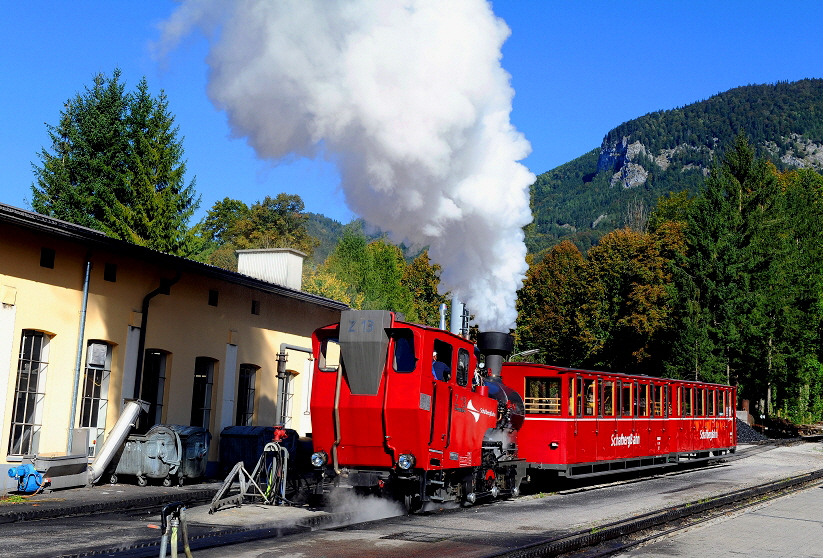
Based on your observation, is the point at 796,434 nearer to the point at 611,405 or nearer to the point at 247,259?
the point at 611,405

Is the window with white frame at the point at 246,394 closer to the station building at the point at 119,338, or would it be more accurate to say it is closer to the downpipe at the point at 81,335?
the station building at the point at 119,338

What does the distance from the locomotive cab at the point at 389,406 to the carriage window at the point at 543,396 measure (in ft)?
15.4

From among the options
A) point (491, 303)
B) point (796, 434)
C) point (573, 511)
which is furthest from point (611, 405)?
point (796, 434)

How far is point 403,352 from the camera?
45.0 feet

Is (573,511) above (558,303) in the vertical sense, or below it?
below

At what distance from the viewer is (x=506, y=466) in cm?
1744

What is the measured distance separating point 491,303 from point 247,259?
951 cm

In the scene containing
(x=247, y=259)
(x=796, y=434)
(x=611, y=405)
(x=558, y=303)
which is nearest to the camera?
(x=611, y=405)

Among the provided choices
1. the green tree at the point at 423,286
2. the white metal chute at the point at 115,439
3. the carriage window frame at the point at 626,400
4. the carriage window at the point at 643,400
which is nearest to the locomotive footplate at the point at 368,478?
the white metal chute at the point at 115,439

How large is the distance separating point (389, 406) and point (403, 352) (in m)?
0.94

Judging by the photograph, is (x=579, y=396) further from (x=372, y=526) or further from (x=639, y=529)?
(x=372, y=526)

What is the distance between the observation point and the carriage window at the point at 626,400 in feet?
73.4

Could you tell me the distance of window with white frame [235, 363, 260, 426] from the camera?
2325cm

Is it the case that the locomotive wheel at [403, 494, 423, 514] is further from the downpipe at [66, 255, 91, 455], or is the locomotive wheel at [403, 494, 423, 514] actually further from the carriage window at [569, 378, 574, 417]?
the downpipe at [66, 255, 91, 455]
